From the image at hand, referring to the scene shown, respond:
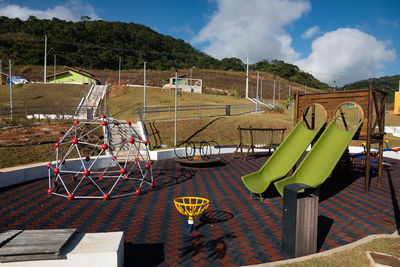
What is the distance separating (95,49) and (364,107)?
325ft

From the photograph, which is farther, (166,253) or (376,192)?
(376,192)

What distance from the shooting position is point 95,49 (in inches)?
3760

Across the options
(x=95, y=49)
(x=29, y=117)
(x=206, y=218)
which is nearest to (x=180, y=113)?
(x=29, y=117)

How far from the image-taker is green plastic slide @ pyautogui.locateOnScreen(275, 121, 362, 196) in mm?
8484

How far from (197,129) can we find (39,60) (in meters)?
75.0

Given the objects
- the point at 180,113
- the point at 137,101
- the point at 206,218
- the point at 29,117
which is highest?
the point at 137,101

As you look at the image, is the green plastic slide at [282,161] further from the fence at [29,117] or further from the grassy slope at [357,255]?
the fence at [29,117]

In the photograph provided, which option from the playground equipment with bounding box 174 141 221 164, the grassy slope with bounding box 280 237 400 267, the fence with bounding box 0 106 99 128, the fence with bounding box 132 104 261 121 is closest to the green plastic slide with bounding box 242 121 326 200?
the grassy slope with bounding box 280 237 400 267

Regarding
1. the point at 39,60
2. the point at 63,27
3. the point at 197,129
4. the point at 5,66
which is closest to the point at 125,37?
the point at 63,27

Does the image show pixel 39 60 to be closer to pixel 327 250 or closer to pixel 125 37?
pixel 125 37

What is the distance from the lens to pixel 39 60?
259 ft

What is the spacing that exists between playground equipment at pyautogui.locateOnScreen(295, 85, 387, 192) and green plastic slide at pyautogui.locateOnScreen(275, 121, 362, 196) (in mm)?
730

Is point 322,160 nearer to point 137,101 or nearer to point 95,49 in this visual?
point 137,101

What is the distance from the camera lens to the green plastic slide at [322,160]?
8.48 metres
